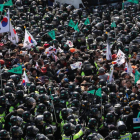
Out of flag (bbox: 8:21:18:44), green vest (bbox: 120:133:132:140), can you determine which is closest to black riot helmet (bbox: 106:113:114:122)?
green vest (bbox: 120:133:132:140)

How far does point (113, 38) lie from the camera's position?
2445cm

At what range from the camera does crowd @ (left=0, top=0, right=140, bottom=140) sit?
17.3 m

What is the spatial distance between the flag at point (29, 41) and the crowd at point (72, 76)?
148mm

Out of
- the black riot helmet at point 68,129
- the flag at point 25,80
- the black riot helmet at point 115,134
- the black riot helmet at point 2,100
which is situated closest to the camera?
the black riot helmet at point 115,134

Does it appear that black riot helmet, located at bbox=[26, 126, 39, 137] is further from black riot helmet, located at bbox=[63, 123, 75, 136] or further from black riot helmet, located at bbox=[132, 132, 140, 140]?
black riot helmet, located at bbox=[132, 132, 140, 140]

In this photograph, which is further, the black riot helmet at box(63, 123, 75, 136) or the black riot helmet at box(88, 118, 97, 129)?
the black riot helmet at box(88, 118, 97, 129)

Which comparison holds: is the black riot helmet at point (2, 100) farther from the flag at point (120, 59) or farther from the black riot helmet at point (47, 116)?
the flag at point (120, 59)

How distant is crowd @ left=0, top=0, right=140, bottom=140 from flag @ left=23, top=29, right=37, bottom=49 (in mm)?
148

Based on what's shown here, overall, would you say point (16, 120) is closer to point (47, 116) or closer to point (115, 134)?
point (47, 116)

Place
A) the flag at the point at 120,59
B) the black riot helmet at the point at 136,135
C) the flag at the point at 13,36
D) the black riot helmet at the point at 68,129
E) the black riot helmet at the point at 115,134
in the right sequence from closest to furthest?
the black riot helmet at the point at 136,135 → the black riot helmet at the point at 115,134 → the black riot helmet at the point at 68,129 → the flag at the point at 120,59 → the flag at the point at 13,36

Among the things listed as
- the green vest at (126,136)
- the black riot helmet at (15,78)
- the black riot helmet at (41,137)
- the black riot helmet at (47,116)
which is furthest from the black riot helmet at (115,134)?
the black riot helmet at (15,78)

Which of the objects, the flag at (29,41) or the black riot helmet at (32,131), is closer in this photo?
the black riot helmet at (32,131)

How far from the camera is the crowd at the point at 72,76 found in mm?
17297

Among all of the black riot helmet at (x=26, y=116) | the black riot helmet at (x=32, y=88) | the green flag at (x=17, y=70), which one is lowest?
the black riot helmet at (x=26, y=116)
